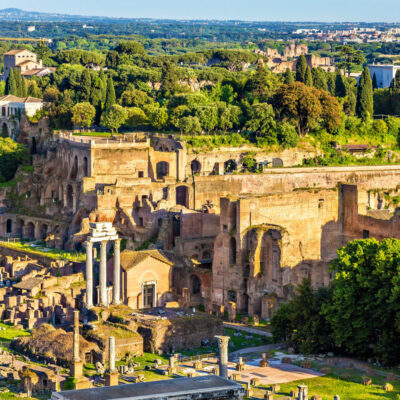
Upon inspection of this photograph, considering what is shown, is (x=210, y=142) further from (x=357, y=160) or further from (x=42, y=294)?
(x=42, y=294)

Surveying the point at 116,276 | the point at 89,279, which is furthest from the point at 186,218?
the point at 89,279

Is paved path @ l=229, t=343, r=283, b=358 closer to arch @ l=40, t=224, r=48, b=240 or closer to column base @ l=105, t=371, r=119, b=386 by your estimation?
column base @ l=105, t=371, r=119, b=386

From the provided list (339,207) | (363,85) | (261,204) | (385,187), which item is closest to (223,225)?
(261,204)

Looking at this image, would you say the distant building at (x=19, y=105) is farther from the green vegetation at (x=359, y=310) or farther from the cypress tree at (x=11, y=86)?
the green vegetation at (x=359, y=310)

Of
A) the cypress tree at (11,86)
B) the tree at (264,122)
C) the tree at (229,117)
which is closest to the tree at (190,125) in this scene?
the tree at (229,117)

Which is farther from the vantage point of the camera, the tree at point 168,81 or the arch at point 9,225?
the tree at point 168,81

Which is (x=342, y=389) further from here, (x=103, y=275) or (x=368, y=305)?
(x=103, y=275)

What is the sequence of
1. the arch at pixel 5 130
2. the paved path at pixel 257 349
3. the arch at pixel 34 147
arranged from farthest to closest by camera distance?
1. the arch at pixel 5 130
2. the arch at pixel 34 147
3. the paved path at pixel 257 349

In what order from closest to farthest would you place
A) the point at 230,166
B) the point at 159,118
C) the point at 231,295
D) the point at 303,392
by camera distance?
the point at 303,392 < the point at 231,295 < the point at 230,166 < the point at 159,118
